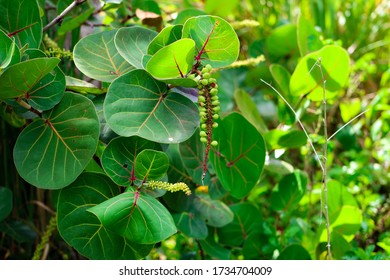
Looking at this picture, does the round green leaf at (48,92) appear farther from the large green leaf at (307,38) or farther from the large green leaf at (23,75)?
the large green leaf at (307,38)

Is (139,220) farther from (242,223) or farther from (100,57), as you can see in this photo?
(242,223)

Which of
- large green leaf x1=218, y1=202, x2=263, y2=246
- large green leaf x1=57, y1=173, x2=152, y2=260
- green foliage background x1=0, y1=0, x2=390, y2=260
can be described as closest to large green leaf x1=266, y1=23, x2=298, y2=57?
green foliage background x1=0, y1=0, x2=390, y2=260

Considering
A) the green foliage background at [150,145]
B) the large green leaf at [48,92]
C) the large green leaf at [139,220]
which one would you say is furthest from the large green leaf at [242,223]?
the large green leaf at [48,92]

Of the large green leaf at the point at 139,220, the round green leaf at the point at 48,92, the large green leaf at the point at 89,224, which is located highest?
the round green leaf at the point at 48,92

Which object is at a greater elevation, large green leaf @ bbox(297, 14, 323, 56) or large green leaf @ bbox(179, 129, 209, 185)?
large green leaf @ bbox(297, 14, 323, 56)

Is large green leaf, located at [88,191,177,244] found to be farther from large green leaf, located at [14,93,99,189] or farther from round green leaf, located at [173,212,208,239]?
round green leaf, located at [173,212,208,239]

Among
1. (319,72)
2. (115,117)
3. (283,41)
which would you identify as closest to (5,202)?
(115,117)

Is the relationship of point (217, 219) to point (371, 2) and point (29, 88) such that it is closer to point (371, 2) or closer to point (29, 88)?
point (29, 88)
